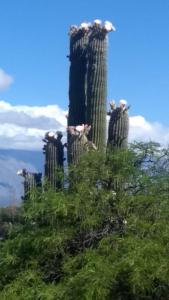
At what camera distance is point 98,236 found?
8789 mm

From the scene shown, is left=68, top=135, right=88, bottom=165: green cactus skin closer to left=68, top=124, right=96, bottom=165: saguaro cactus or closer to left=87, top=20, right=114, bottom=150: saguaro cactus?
left=68, top=124, right=96, bottom=165: saguaro cactus

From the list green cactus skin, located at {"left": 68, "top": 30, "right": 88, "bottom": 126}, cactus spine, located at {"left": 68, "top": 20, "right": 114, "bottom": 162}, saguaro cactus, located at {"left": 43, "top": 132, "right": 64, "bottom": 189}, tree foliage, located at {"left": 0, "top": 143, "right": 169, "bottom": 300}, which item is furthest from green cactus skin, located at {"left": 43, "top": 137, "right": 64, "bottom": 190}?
tree foliage, located at {"left": 0, "top": 143, "right": 169, "bottom": 300}

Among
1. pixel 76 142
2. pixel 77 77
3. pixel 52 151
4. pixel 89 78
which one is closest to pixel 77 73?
pixel 77 77

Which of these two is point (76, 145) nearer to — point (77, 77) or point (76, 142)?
point (76, 142)

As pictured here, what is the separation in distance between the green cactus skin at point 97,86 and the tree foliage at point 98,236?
14.3 ft

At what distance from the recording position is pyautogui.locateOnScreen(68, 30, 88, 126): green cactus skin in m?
15.2

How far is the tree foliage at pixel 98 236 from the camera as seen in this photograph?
7613 millimetres

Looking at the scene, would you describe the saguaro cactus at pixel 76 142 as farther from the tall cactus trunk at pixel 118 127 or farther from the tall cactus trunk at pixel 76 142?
the tall cactus trunk at pixel 118 127

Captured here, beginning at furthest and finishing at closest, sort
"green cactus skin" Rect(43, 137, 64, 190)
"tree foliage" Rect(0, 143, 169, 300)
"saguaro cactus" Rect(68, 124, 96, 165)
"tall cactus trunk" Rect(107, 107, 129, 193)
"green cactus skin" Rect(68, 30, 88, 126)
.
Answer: "green cactus skin" Rect(68, 30, 88, 126) < "green cactus skin" Rect(43, 137, 64, 190) < "tall cactus trunk" Rect(107, 107, 129, 193) < "saguaro cactus" Rect(68, 124, 96, 165) < "tree foliage" Rect(0, 143, 169, 300)

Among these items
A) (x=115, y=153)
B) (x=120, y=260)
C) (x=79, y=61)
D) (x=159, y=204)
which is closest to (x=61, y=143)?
(x=79, y=61)

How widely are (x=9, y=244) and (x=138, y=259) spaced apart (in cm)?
224

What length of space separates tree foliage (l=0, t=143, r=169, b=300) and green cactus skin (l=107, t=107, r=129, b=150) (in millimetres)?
3676

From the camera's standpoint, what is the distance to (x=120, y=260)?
7762mm

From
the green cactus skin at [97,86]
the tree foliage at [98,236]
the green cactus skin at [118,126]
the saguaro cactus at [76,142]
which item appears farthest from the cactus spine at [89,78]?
the tree foliage at [98,236]
